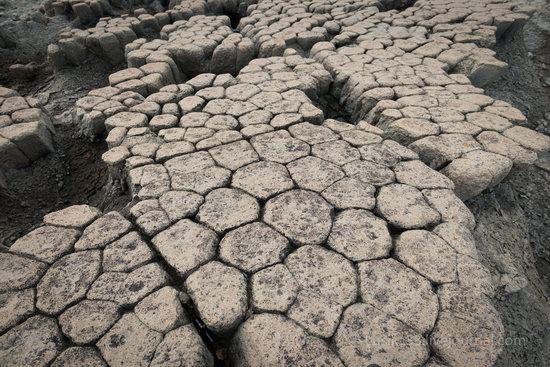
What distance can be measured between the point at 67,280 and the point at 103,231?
243 millimetres

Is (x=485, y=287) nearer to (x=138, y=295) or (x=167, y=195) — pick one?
(x=138, y=295)

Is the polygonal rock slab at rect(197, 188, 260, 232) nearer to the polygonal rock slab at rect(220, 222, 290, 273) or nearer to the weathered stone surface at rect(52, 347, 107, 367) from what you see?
the polygonal rock slab at rect(220, 222, 290, 273)

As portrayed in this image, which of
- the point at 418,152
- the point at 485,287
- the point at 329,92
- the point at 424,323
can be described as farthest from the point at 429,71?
the point at 424,323

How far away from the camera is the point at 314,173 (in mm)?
1637

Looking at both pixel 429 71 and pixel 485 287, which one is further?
pixel 429 71

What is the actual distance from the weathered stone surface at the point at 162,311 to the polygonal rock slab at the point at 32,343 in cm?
26

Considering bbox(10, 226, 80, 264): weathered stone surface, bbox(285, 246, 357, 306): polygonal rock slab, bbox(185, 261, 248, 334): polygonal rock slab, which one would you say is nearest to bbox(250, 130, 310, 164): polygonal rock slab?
bbox(285, 246, 357, 306): polygonal rock slab

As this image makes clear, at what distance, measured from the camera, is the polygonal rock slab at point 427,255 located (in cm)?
121

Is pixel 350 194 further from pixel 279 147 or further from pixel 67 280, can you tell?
pixel 67 280

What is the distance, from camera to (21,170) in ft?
6.96

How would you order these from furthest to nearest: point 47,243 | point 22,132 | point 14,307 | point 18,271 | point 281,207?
point 22,132, point 281,207, point 47,243, point 18,271, point 14,307

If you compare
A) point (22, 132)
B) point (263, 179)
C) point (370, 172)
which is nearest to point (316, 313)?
point (263, 179)

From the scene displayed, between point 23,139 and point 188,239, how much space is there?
1.57 m

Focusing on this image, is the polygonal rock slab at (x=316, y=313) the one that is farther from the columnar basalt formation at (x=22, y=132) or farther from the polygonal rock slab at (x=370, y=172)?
the columnar basalt formation at (x=22, y=132)
